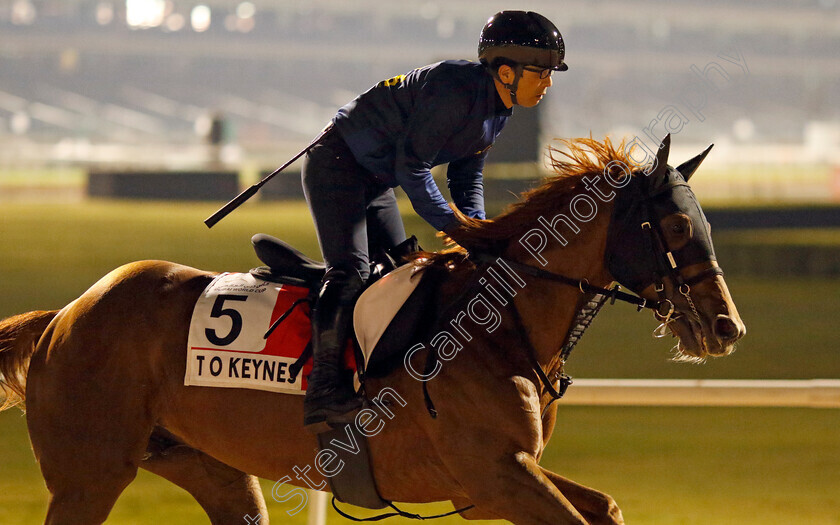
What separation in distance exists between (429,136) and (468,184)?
477mm

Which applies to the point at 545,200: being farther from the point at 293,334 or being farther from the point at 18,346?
the point at 18,346

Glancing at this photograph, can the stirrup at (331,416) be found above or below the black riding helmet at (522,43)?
below

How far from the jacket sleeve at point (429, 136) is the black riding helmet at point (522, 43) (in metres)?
0.16

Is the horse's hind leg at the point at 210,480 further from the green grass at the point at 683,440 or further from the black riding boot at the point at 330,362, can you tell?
the green grass at the point at 683,440

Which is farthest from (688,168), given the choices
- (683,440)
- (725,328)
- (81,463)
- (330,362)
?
Answer: (683,440)

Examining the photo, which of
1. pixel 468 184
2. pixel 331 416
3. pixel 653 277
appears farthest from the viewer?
pixel 468 184

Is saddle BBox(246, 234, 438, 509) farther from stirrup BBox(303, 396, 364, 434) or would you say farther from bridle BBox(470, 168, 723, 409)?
bridle BBox(470, 168, 723, 409)

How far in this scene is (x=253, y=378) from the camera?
10.3 ft

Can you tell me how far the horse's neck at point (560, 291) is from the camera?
9.79 ft

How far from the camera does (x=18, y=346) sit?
3.43 meters

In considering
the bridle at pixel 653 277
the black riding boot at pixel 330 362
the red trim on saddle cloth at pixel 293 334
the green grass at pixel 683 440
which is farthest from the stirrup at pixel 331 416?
the green grass at pixel 683 440

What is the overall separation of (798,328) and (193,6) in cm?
5676

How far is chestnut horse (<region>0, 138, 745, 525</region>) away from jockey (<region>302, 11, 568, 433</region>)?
16cm

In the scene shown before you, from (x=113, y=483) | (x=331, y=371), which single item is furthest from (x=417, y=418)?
(x=113, y=483)
